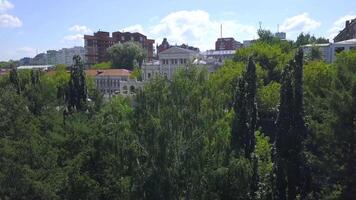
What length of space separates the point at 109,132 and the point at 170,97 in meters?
4.33

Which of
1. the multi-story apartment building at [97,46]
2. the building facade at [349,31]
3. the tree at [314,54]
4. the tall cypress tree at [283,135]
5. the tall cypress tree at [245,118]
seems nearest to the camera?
the tall cypress tree at [283,135]

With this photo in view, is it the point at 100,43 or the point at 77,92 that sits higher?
the point at 100,43

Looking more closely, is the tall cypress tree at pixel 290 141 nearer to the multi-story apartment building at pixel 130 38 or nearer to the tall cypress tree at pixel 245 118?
the tall cypress tree at pixel 245 118

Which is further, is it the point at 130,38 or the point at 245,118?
the point at 130,38

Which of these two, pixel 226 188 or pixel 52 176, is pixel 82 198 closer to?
pixel 52 176

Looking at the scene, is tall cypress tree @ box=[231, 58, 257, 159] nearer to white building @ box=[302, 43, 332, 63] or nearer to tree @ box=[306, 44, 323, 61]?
tree @ box=[306, 44, 323, 61]

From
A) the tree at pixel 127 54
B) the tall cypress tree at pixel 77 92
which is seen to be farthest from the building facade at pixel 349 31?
the tall cypress tree at pixel 77 92

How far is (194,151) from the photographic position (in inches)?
944

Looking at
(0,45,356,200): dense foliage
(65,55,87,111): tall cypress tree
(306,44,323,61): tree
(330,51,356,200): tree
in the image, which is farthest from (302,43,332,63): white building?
(330,51,356,200): tree

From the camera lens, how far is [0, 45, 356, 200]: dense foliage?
23156 millimetres

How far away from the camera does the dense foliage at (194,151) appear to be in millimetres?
23156

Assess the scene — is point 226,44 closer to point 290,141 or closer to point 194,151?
point 290,141

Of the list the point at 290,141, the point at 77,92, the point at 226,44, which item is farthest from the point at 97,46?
the point at 290,141

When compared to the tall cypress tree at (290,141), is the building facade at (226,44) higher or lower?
higher
